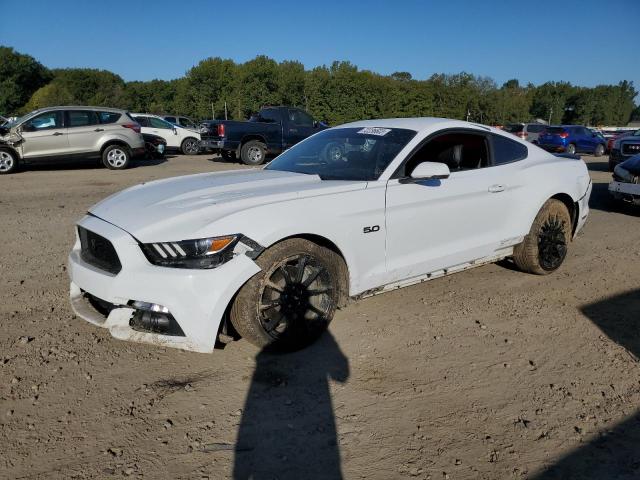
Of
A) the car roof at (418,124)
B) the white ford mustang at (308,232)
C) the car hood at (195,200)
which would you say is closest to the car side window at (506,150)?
the white ford mustang at (308,232)

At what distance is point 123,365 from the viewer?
10.8 ft

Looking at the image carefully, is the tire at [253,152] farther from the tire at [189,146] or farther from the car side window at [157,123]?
the car side window at [157,123]

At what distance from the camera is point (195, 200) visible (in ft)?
11.2

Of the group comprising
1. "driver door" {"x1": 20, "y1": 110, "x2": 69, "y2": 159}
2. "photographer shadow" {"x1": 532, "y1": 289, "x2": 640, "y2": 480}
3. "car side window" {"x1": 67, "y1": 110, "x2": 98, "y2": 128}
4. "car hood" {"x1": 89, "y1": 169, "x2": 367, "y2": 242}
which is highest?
"car side window" {"x1": 67, "y1": 110, "x2": 98, "y2": 128}

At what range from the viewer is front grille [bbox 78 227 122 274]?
10.3 ft

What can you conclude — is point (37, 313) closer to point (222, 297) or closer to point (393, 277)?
point (222, 297)

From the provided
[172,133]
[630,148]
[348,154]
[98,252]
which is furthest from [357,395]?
[172,133]

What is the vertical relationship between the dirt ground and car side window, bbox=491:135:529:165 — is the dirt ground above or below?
below

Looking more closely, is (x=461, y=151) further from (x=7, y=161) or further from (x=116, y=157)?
(x=7, y=161)

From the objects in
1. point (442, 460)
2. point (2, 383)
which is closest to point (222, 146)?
point (2, 383)

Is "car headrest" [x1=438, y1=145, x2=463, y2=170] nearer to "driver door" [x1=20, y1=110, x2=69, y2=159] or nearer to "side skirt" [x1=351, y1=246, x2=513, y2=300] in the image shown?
"side skirt" [x1=351, y1=246, x2=513, y2=300]

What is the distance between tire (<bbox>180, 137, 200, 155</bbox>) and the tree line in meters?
34.5

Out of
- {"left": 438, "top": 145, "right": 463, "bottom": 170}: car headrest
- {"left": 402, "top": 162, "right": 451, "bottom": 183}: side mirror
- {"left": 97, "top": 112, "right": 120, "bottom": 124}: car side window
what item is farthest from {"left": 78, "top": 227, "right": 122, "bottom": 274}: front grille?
{"left": 97, "top": 112, "right": 120, "bottom": 124}: car side window

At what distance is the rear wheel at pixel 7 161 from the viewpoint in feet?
42.7
